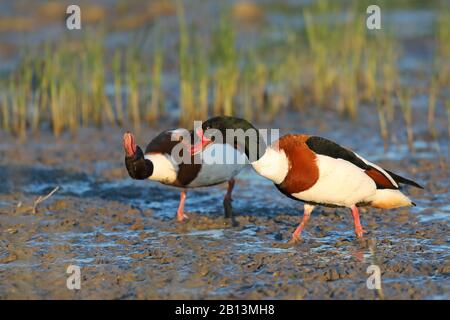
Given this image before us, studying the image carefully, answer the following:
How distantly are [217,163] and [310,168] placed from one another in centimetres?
122

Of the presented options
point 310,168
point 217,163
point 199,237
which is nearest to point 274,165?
point 310,168

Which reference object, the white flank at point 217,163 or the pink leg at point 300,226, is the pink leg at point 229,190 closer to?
the white flank at point 217,163

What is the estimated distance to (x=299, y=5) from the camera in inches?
664

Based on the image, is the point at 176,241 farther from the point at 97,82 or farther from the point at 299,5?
the point at 299,5

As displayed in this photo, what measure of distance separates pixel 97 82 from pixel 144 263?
4.34 meters

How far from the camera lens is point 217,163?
24.0ft

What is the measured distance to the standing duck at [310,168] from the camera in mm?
6273

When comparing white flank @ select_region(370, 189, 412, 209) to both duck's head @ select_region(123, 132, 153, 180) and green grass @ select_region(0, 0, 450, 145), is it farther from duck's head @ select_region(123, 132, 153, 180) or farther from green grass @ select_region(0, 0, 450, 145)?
green grass @ select_region(0, 0, 450, 145)

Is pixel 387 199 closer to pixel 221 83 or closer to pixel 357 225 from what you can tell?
pixel 357 225

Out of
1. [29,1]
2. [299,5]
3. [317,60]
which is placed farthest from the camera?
[299,5]

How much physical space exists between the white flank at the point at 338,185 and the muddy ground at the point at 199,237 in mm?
357

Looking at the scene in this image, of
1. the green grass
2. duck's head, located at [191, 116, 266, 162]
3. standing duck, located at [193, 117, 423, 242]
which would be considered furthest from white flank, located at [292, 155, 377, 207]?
the green grass

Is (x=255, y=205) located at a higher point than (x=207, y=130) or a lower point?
lower
